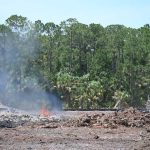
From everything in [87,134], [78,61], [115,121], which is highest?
[78,61]

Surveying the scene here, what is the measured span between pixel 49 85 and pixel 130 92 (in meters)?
12.5

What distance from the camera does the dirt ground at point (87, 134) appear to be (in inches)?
731

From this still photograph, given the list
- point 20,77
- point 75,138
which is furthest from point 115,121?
point 20,77

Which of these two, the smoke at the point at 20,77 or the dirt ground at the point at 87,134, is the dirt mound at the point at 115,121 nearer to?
the dirt ground at the point at 87,134

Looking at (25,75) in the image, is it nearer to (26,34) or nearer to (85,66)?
(26,34)

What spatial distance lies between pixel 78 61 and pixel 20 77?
37.4ft

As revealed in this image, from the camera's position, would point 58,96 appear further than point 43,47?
No

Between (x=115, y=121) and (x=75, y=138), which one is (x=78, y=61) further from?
(x=75, y=138)

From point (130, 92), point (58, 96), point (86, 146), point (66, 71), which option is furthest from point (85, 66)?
point (86, 146)

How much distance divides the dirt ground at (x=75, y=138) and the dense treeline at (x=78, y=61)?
3712cm

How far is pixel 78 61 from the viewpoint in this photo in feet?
244

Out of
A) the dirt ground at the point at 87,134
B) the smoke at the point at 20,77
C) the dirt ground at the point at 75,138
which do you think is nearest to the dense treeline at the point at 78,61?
the smoke at the point at 20,77

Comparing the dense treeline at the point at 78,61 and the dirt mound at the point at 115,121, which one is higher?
the dense treeline at the point at 78,61

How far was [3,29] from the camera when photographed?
67.3 metres
